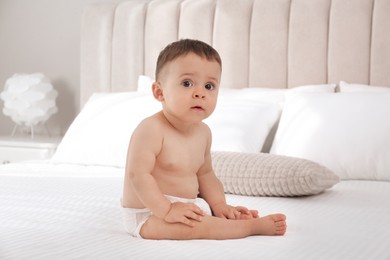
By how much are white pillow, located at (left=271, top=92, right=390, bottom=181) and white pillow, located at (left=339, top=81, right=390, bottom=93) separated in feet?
0.56

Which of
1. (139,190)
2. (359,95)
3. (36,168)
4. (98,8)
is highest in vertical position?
(98,8)

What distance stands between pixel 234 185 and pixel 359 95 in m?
0.70

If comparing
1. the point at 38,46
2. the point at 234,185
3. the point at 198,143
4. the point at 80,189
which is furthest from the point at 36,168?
the point at 38,46

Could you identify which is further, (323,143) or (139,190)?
(323,143)

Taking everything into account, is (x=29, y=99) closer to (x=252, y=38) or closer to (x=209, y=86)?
(x=252, y=38)

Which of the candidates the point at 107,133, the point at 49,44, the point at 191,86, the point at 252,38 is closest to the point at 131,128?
the point at 107,133

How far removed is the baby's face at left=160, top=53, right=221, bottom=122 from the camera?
52.7 inches

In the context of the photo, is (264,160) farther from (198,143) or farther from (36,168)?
(36,168)

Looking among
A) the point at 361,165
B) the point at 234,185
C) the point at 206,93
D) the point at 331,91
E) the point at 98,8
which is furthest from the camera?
the point at 98,8

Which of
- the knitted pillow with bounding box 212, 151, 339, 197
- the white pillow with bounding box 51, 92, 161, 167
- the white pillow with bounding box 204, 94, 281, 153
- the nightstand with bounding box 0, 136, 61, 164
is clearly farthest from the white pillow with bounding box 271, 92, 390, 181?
the nightstand with bounding box 0, 136, 61, 164

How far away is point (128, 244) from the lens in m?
1.23

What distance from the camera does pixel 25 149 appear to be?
3.20 m

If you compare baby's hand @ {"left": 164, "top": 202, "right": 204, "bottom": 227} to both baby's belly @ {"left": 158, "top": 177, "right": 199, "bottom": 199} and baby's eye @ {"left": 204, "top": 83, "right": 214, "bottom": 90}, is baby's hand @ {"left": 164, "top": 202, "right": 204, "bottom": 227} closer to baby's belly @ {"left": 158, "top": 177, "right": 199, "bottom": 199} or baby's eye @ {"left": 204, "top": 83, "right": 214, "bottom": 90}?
baby's belly @ {"left": 158, "top": 177, "right": 199, "bottom": 199}

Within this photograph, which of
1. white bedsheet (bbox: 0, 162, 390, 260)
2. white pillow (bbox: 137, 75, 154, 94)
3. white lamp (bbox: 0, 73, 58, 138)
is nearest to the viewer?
white bedsheet (bbox: 0, 162, 390, 260)
